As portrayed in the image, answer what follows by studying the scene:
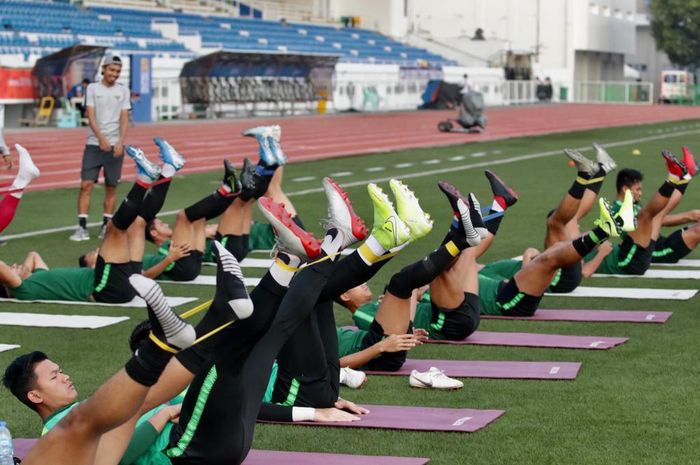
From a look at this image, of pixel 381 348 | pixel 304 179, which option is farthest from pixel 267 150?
pixel 304 179

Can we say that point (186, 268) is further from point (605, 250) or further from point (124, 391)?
point (124, 391)

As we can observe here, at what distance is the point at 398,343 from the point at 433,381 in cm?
32

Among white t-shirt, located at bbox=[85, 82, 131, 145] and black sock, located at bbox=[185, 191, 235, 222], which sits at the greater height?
white t-shirt, located at bbox=[85, 82, 131, 145]

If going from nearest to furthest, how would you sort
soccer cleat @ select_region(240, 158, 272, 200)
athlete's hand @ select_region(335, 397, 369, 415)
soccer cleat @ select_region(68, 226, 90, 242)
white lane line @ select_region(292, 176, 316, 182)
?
athlete's hand @ select_region(335, 397, 369, 415)
soccer cleat @ select_region(240, 158, 272, 200)
soccer cleat @ select_region(68, 226, 90, 242)
white lane line @ select_region(292, 176, 316, 182)

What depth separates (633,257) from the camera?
1110 cm

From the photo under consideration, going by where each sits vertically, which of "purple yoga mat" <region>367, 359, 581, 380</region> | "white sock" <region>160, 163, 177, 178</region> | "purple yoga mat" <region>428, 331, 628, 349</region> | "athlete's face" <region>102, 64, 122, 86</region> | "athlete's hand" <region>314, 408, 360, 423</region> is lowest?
"purple yoga mat" <region>428, 331, 628, 349</region>

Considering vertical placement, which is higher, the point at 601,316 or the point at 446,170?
the point at 601,316

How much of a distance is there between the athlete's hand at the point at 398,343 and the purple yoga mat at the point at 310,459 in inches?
59.5

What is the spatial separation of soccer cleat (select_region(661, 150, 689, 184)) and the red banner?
22561 millimetres

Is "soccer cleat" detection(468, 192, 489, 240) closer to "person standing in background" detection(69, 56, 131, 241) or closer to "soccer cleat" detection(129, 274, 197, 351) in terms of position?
"soccer cleat" detection(129, 274, 197, 351)

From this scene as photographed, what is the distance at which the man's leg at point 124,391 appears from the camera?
4215 mm

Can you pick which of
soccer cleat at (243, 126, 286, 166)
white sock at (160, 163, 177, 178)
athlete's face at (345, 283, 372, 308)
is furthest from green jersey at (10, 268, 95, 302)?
athlete's face at (345, 283, 372, 308)

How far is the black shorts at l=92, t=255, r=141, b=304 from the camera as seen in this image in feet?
31.6

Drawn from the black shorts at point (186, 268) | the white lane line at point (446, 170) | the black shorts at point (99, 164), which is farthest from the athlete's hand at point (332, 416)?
the black shorts at point (99, 164)
